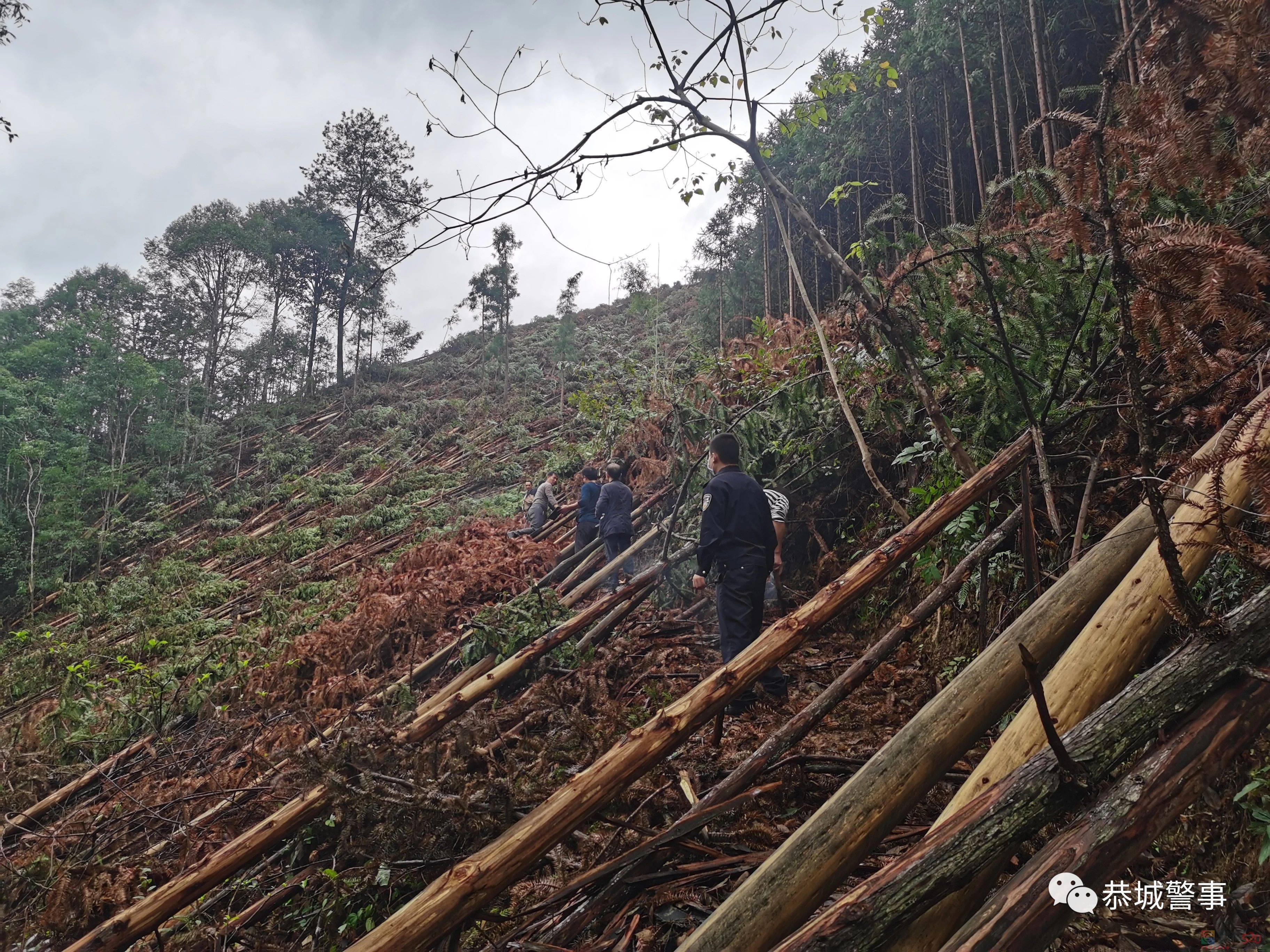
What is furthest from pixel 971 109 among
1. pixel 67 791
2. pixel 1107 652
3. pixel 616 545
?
pixel 67 791

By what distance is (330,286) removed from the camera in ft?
95.8

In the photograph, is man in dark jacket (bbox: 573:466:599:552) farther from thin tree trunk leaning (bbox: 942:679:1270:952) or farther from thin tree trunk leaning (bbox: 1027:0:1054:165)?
thin tree trunk leaning (bbox: 1027:0:1054:165)

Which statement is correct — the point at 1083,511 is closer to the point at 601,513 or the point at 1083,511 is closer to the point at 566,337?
the point at 601,513

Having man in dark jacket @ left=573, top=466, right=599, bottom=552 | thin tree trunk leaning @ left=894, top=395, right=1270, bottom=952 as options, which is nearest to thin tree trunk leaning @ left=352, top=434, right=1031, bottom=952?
thin tree trunk leaning @ left=894, top=395, right=1270, bottom=952

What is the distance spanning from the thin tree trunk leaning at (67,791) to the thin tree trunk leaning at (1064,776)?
19.3 ft

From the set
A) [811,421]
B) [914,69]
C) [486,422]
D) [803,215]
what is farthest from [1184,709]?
[486,422]

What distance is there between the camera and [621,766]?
2139mm

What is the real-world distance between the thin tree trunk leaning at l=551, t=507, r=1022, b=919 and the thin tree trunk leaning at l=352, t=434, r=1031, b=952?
24 centimetres

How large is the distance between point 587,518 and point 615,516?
0.92 m

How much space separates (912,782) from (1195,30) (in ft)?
7.30

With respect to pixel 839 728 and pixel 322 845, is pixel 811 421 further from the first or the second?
pixel 322 845

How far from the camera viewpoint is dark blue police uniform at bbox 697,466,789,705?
14.1 ft

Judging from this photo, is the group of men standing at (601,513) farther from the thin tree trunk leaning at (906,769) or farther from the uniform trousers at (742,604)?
the thin tree trunk leaning at (906,769)

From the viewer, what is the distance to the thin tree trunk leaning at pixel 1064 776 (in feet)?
4.31
